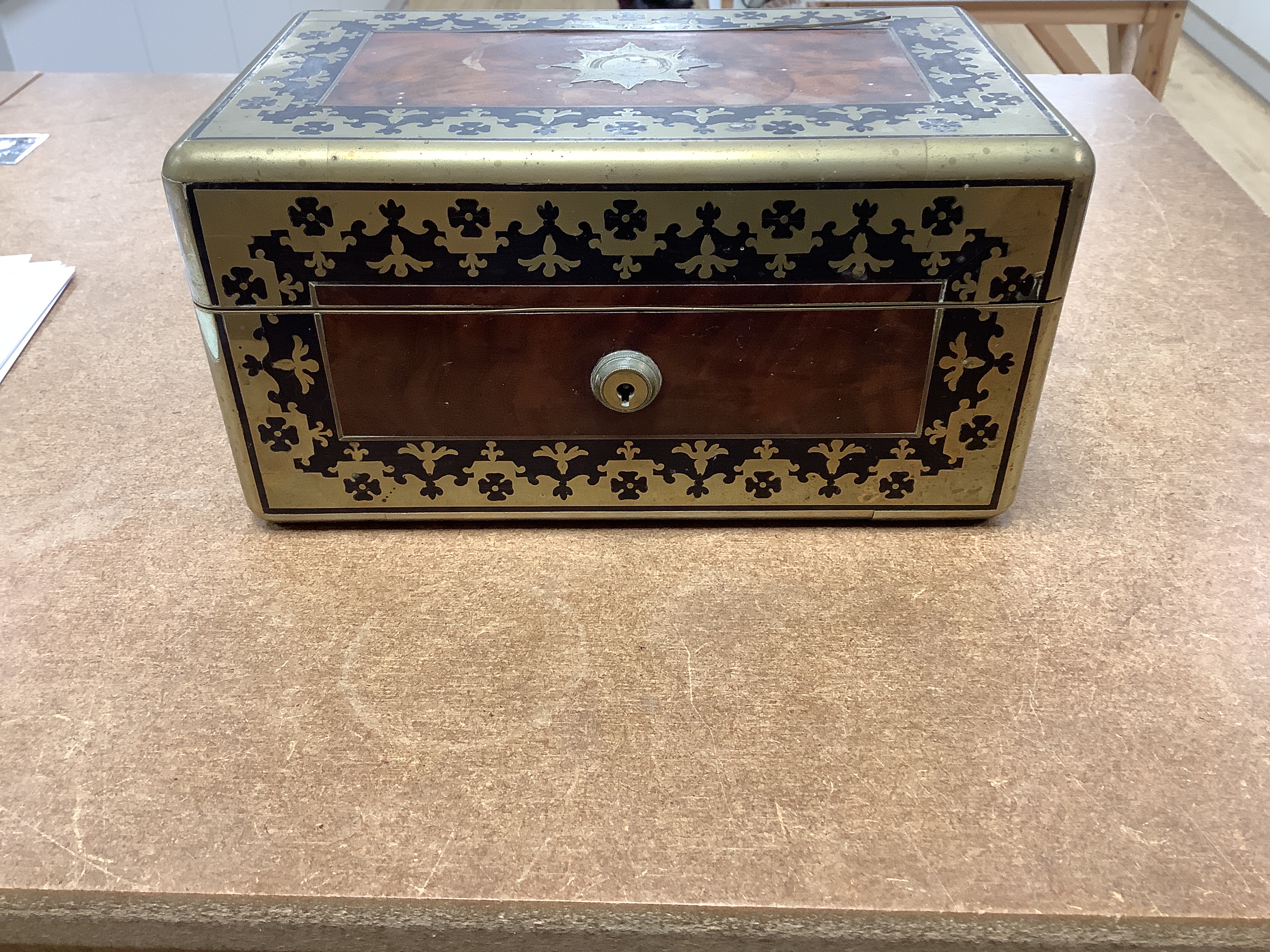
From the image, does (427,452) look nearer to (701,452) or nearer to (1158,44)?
(701,452)

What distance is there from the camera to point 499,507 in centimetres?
63

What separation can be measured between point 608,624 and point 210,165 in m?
0.32

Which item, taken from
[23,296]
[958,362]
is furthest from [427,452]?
[23,296]

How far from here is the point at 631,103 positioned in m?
0.57

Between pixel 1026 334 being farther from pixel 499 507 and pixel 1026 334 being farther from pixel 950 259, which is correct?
pixel 499 507

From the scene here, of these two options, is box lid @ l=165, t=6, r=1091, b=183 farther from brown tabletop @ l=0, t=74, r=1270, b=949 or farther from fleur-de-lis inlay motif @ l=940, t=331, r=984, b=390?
brown tabletop @ l=0, t=74, r=1270, b=949

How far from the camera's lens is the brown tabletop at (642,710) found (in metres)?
0.45

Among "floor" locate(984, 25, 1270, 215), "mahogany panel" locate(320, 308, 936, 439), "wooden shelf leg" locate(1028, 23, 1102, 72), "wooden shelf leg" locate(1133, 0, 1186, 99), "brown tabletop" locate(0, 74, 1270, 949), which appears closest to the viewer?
"brown tabletop" locate(0, 74, 1270, 949)

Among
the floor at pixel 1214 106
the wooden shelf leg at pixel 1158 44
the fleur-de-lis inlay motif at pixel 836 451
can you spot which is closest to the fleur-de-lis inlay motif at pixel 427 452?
the fleur-de-lis inlay motif at pixel 836 451

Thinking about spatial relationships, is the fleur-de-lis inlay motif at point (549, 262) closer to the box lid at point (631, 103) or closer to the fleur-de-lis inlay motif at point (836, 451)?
the box lid at point (631, 103)

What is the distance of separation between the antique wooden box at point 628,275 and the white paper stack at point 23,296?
15.2 inches

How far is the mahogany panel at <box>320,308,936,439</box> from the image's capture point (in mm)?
551

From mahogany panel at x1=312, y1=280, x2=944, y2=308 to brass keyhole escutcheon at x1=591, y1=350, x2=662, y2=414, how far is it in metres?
0.03

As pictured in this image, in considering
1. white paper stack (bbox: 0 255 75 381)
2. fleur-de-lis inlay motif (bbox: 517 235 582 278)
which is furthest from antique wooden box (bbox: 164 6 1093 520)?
white paper stack (bbox: 0 255 75 381)
